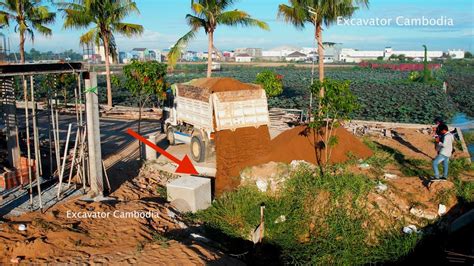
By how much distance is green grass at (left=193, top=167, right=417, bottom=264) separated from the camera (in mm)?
9117

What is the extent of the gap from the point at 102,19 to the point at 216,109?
15.2 meters

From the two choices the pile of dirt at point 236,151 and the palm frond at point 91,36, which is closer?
the pile of dirt at point 236,151

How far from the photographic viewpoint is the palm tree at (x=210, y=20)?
20031 mm

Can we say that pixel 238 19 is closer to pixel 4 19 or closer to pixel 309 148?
pixel 309 148

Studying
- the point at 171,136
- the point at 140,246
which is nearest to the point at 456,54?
the point at 171,136

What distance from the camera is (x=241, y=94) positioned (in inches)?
514

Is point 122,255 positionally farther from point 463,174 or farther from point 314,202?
point 463,174

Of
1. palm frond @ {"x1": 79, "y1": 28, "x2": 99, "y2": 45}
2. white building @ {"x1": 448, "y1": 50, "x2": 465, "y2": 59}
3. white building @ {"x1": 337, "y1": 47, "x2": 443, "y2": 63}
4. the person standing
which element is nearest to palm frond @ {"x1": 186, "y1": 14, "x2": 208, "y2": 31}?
palm frond @ {"x1": 79, "y1": 28, "x2": 99, "y2": 45}

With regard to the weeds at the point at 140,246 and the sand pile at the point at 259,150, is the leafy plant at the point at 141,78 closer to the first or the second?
the sand pile at the point at 259,150

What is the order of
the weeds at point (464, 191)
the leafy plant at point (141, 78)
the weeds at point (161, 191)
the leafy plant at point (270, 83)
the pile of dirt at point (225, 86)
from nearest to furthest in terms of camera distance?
the weeds at point (464, 191) → the weeds at point (161, 191) → the pile of dirt at point (225, 86) → the leafy plant at point (141, 78) → the leafy plant at point (270, 83)

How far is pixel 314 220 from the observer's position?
10.3 metres

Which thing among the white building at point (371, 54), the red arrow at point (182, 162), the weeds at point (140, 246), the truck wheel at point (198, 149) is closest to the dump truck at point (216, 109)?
the truck wheel at point (198, 149)

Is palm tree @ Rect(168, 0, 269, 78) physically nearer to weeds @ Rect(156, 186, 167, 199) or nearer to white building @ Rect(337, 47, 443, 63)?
weeds @ Rect(156, 186, 167, 199)

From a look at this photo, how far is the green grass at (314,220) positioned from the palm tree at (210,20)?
35.5 ft
